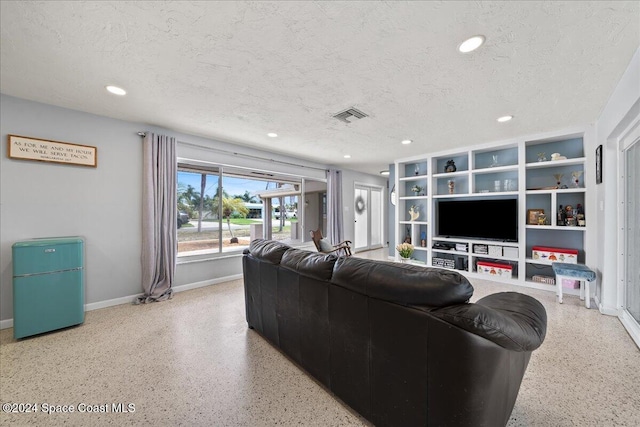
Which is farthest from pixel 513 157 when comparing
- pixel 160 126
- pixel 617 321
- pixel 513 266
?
pixel 160 126

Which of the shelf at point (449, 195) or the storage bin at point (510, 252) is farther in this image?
the shelf at point (449, 195)

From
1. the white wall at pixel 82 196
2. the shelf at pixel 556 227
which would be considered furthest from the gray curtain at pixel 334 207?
the white wall at pixel 82 196

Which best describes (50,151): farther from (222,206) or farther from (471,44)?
(471,44)

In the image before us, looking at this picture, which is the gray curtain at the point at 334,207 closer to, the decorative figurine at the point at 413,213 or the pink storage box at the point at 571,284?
the decorative figurine at the point at 413,213

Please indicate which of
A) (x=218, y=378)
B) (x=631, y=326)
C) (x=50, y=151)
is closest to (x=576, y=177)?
(x=631, y=326)

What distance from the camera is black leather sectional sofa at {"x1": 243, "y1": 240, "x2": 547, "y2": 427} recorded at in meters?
0.96

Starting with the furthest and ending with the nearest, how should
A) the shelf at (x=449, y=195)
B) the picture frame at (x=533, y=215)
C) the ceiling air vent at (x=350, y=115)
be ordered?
the shelf at (x=449, y=195), the picture frame at (x=533, y=215), the ceiling air vent at (x=350, y=115)

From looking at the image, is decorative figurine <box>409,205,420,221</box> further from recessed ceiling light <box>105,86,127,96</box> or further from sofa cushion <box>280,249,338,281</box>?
recessed ceiling light <box>105,86,127,96</box>

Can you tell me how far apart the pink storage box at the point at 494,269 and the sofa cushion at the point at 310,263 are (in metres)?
3.91

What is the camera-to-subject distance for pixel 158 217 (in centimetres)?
346

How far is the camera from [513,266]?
423 cm

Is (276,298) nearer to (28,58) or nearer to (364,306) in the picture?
(364,306)

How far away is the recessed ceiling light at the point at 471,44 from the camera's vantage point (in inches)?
66.7

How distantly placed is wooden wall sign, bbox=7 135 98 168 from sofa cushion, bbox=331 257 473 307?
3.51 meters
